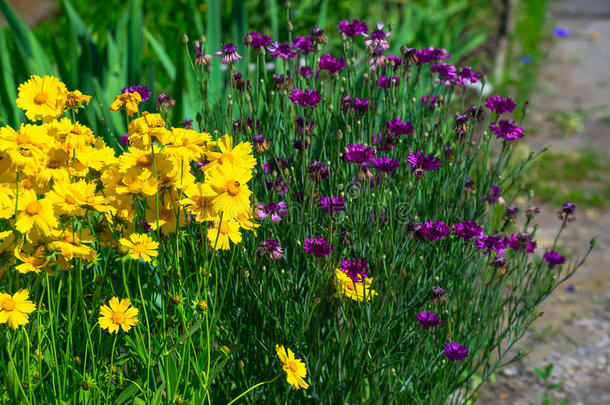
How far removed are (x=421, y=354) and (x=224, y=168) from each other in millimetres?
809

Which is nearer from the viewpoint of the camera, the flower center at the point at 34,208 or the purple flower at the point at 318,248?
the flower center at the point at 34,208

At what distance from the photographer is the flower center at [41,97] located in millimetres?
1521

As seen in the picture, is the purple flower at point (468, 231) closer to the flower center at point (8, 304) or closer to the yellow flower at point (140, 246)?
the yellow flower at point (140, 246)

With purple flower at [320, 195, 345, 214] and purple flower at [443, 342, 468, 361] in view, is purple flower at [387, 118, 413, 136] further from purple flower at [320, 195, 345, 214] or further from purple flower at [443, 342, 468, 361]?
purple flower at [443, 342, 468, 361]

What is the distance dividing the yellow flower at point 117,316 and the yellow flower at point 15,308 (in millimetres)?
143

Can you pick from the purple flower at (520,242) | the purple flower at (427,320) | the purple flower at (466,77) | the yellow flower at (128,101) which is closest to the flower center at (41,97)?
the yellow flower at (128,101)

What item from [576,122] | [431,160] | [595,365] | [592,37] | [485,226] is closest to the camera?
[431,160]

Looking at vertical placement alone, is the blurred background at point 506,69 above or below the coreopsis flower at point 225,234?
below

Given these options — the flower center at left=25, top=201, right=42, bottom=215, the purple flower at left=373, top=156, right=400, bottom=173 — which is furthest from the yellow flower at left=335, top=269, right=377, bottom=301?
the flower center at left=25, top=201, right=42, bottom=215

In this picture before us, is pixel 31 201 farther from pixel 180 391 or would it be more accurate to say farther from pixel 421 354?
pixel 421 354

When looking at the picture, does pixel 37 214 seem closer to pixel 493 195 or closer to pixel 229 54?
pixel 229 54

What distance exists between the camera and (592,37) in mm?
7137

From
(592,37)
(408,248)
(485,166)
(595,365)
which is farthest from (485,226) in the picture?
(592,37)

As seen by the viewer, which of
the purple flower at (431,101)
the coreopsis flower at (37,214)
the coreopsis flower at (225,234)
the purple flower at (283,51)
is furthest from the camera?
the purple flower at (431,101)
